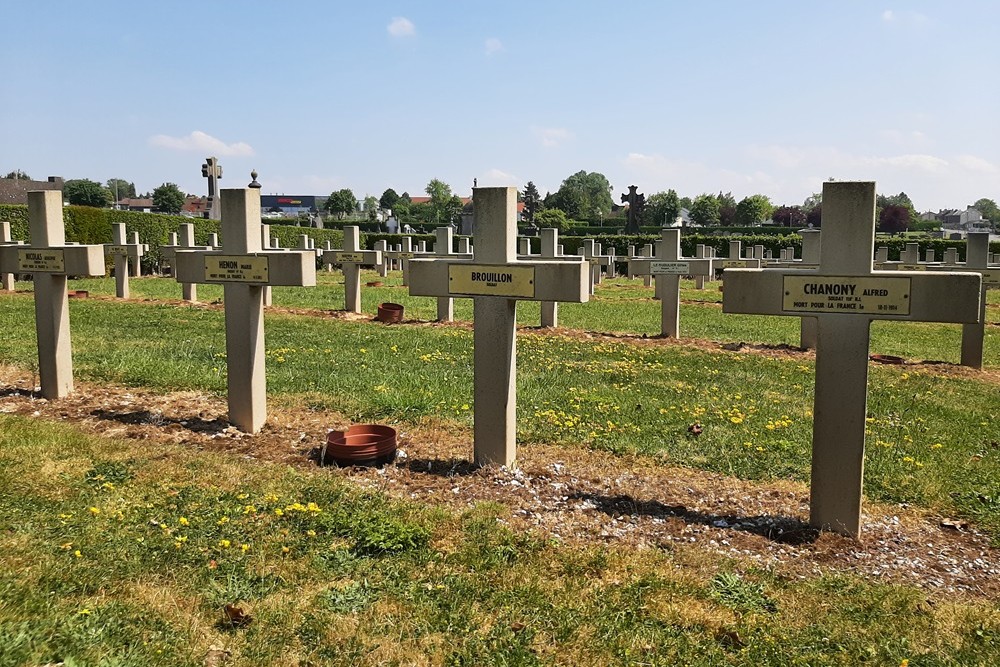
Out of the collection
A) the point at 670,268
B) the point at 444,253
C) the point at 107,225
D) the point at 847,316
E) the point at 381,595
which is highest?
the point at 107,225

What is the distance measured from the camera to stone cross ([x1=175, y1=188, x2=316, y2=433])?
7.55 meters

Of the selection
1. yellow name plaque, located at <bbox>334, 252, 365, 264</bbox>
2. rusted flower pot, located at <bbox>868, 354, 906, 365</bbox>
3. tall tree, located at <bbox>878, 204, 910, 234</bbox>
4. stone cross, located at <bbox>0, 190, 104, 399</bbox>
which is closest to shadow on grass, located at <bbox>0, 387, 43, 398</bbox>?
stone cross, located at <bbox>0, 190, 104, 399</bbox>

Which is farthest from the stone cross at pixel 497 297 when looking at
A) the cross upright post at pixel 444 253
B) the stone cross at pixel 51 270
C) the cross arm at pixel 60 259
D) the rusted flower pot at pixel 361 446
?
the cross upright post at pixel 444 253

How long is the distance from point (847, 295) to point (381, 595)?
376cm

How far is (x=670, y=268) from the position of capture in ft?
54.2

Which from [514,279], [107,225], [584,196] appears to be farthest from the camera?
[584,196]

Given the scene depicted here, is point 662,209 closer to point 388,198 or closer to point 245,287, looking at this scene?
point 388,198

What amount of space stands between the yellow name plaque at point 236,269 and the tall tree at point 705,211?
12325 cm

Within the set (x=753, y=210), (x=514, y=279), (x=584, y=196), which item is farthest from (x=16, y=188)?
(x=753, y=210)

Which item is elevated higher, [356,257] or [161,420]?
[356,257]

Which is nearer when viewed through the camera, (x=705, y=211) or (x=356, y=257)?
(x=356, y=257)

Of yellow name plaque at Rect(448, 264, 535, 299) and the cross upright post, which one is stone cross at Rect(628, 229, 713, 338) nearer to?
the cross upright post

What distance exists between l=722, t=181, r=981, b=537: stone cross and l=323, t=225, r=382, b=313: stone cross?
46.7ft

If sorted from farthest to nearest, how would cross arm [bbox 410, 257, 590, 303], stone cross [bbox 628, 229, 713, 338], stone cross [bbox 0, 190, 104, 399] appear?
1. stone cross [bbox 628, 229, 713, 338]
2. stone cross [bbox 0, 190, 104, 399]
3. cross arm [bbox 410, 257, 590, 303]
